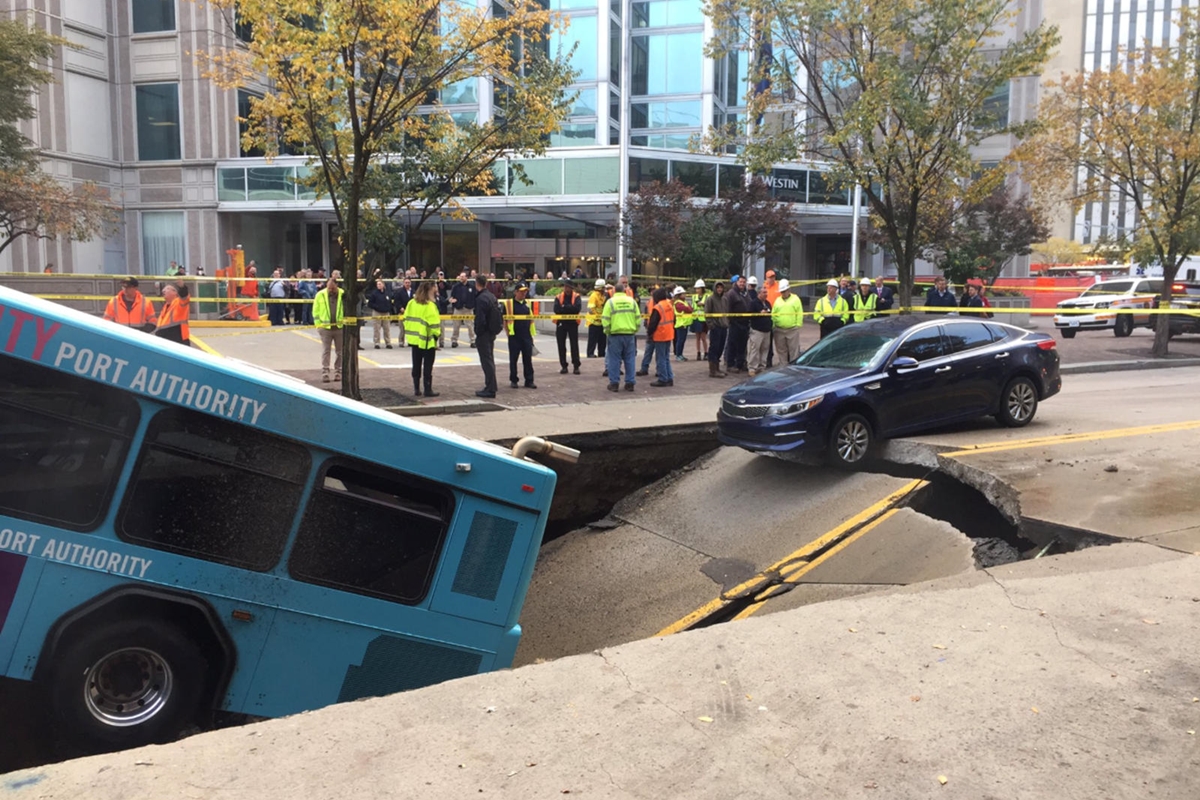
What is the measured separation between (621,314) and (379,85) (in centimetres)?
505

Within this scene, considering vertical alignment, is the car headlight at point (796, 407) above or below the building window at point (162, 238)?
below

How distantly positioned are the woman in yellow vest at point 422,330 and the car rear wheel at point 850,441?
6681 millimetres

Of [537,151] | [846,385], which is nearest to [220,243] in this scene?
[537,151]

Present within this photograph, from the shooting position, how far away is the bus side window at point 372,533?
5.49 metres

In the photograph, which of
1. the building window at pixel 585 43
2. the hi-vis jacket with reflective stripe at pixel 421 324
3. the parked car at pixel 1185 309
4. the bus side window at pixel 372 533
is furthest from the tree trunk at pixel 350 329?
the building window at pixel 585 43

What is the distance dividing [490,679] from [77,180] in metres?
38.5

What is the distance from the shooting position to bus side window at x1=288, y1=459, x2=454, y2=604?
18.0 feet

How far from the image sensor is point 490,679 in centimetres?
429

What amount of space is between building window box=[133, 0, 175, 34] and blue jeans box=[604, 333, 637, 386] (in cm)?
3055

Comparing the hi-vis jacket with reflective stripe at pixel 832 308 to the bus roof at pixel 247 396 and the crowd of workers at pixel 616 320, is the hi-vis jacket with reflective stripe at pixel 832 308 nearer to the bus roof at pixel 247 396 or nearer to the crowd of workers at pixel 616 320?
the crowd of workers at pixel 616 320

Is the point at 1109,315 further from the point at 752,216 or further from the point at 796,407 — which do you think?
the point at 796,407

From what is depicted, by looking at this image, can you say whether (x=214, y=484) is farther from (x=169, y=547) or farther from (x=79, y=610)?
(x=79, y=610)

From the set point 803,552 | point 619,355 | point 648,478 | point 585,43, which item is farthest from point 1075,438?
point 585,43

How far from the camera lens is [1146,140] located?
19.9 meters
